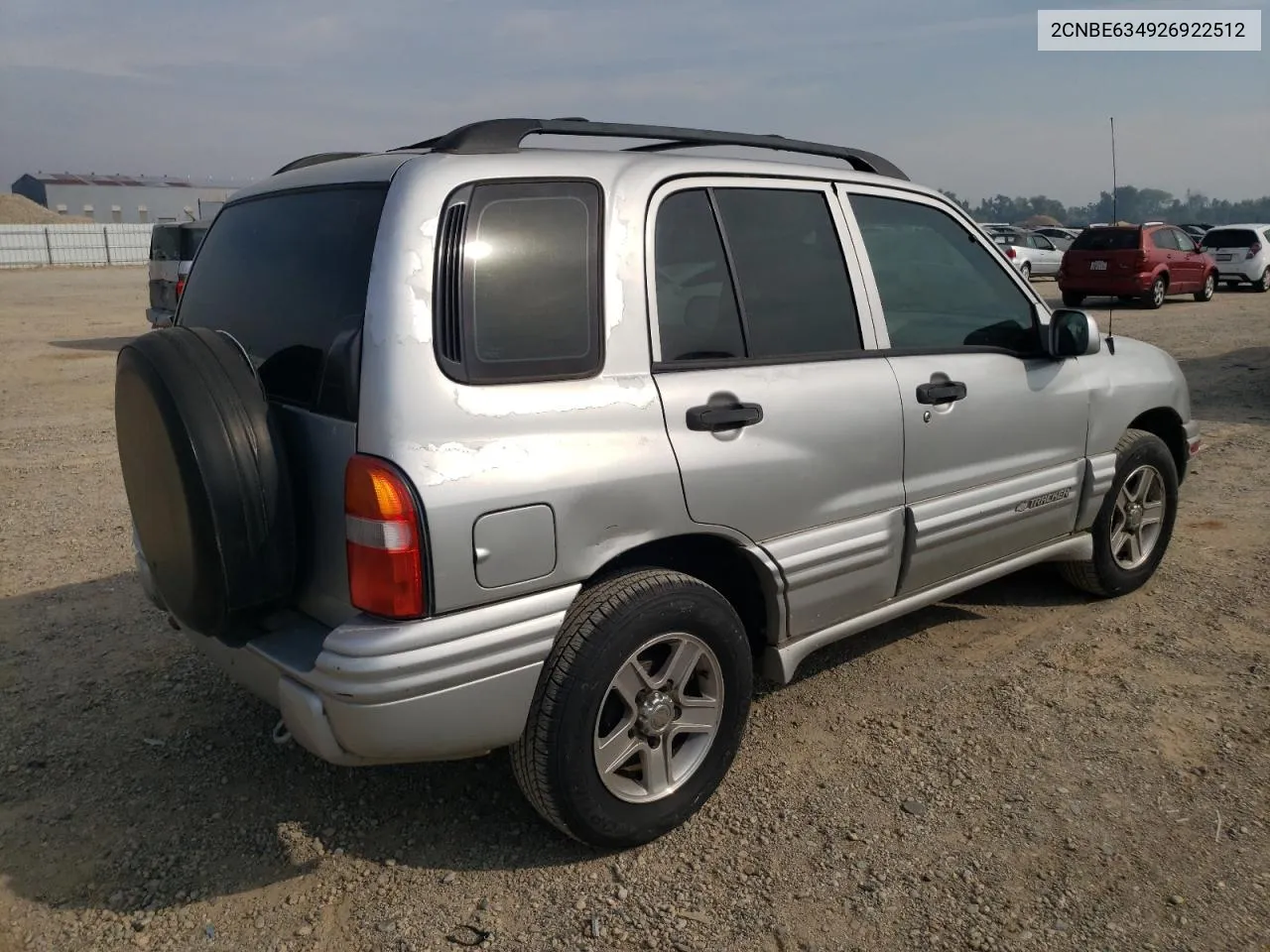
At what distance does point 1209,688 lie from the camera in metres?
3.91

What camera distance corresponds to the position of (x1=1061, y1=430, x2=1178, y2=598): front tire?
457cm

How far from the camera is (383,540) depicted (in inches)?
95.7

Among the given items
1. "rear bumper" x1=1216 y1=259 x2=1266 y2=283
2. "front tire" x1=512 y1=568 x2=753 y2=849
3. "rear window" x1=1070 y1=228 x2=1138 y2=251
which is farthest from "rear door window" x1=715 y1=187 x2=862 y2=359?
"rear bumper" x1=1216 y1=259 x2=1266 y2=283

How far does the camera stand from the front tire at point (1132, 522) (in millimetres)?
4570

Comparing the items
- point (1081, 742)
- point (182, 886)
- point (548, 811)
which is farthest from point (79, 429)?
point (1081, 742)

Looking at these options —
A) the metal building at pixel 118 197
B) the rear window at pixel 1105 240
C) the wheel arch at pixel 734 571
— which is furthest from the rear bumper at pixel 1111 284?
the metal building at pixel 118 197

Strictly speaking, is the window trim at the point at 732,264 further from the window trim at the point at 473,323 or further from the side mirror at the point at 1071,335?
the side mirror at the point at 1071,335

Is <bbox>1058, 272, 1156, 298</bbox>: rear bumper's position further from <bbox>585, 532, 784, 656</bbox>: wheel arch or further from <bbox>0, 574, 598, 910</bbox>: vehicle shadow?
<bbox>0, 574, 598, 910</bbox>: vehicle shadow

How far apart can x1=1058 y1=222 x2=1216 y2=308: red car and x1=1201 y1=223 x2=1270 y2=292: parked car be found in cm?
416

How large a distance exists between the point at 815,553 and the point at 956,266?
1.43 m

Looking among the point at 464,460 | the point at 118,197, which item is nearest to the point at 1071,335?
the point at 464,460

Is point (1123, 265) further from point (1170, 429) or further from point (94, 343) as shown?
point (94, 343)

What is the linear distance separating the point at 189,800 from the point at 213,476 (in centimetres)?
132

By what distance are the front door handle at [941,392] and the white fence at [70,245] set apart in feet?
141
